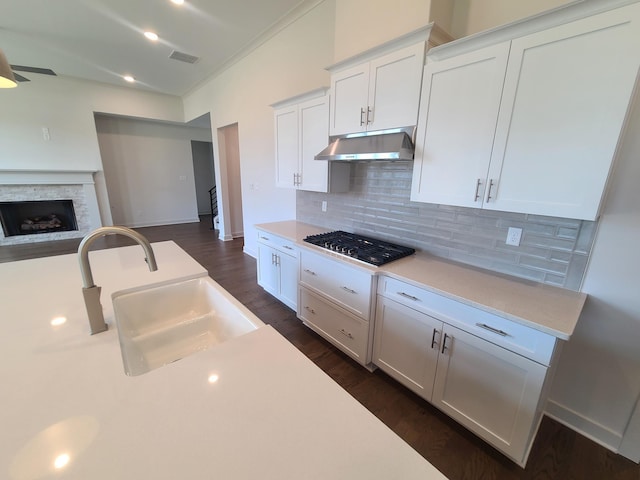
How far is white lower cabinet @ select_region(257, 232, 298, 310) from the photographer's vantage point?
8.77ft

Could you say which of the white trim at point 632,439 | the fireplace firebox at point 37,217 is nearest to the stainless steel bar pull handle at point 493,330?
the white trim at point 632,439

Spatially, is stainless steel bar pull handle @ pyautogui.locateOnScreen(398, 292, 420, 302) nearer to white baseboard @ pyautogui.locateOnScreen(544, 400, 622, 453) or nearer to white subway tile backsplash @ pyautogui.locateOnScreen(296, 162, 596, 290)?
white subway tile backsplash @ pyautogui.locateOnScreen(296, 162, 596, 290)

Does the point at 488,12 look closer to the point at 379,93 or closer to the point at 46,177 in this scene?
the point at 379,93

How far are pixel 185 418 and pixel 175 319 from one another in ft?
2.93

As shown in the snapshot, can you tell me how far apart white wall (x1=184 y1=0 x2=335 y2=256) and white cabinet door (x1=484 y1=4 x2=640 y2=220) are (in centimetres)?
196

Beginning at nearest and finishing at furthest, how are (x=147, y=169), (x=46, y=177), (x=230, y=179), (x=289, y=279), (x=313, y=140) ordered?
(x=313, y=140)
(x=289, y=279)
(x=46, y=177)
(x=230, y=179)
(x=147, y=169)

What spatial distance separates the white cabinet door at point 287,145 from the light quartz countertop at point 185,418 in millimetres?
2232

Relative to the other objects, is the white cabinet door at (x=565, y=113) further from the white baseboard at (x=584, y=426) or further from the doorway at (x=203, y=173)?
the doorway at (x=203, y=173)

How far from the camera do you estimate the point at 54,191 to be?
17.0 feet

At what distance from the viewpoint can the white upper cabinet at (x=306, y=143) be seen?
2436 millimetres

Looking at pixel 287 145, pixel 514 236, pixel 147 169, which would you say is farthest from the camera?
pixel 147 169

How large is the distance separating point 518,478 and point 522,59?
2.15 meters

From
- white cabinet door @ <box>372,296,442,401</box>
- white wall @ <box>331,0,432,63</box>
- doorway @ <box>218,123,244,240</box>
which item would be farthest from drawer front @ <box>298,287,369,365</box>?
doorway @ <box>218,123,244,240</box>

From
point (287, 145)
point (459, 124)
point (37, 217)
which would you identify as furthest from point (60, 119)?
point (459, 124)
